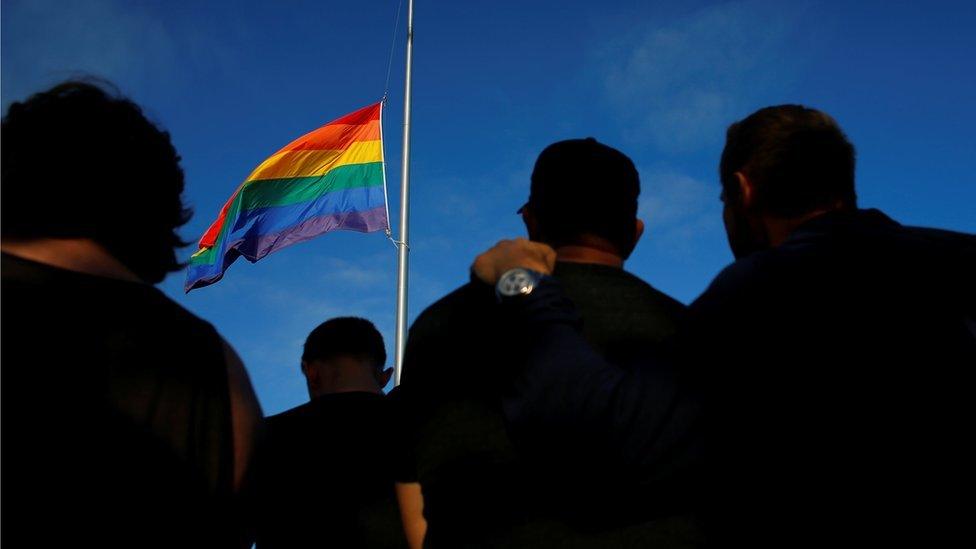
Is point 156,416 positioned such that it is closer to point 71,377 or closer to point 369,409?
point 71,377

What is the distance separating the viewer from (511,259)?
192 cm

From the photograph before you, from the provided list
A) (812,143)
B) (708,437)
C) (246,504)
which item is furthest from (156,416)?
(812,143)

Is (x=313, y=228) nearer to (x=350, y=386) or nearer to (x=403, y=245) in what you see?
(x=403, y=245)

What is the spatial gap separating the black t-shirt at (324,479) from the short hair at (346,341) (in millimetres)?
296

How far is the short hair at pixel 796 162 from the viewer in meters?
1.99

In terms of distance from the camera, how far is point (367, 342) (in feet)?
12.3

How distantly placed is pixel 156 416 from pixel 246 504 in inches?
11.7

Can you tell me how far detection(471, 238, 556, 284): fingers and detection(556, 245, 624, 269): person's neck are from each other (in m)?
0.12

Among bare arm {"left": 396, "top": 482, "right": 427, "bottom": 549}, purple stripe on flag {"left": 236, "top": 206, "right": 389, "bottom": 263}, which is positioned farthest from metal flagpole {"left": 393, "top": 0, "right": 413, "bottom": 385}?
bare arm {"left": 396, "top": 482, "right": 427, "bottom": 549}

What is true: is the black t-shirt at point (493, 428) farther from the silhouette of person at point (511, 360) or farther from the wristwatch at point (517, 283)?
the wristwatch at point (517, 283)

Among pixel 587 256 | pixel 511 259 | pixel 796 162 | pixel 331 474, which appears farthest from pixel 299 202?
pixel 796 162

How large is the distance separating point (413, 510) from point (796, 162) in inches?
52.0

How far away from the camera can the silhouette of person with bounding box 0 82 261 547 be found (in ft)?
5.05

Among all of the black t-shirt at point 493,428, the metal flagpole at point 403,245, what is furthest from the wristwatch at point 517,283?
the metal flagpole at point 403,245
